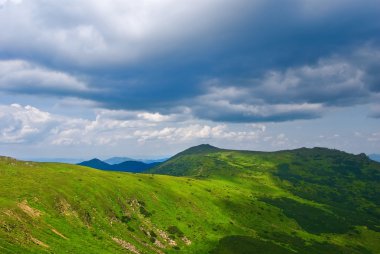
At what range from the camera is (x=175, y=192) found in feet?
486

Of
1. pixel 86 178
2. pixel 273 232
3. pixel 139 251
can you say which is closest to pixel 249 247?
pixel 273 232

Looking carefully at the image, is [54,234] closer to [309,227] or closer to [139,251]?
[139,251]

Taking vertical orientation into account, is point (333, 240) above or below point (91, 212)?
below

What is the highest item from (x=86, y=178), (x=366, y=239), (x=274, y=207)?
(x=86, y=178)

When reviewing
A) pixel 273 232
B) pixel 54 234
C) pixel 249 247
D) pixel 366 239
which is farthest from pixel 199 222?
pixel 366 239

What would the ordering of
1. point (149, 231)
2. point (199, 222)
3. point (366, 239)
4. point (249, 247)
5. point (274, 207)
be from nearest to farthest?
point (149, 231) → point (249, 247) → point (199, 222) → point (366, 239) → point (274, 207)

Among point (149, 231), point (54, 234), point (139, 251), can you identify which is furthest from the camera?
point (149, 231)

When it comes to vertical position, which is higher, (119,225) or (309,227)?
(119,225)

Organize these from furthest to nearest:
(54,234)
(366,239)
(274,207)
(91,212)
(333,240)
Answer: (274,207) < (366,239) < (333,240) < (91,212) < (54,234)

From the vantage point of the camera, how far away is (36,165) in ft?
432

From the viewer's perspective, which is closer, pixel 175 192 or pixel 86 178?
pixel 86 178

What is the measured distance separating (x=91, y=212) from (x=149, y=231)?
1947 cm

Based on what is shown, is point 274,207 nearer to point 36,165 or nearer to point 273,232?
point 273,232

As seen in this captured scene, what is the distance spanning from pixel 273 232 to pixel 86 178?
258ft
